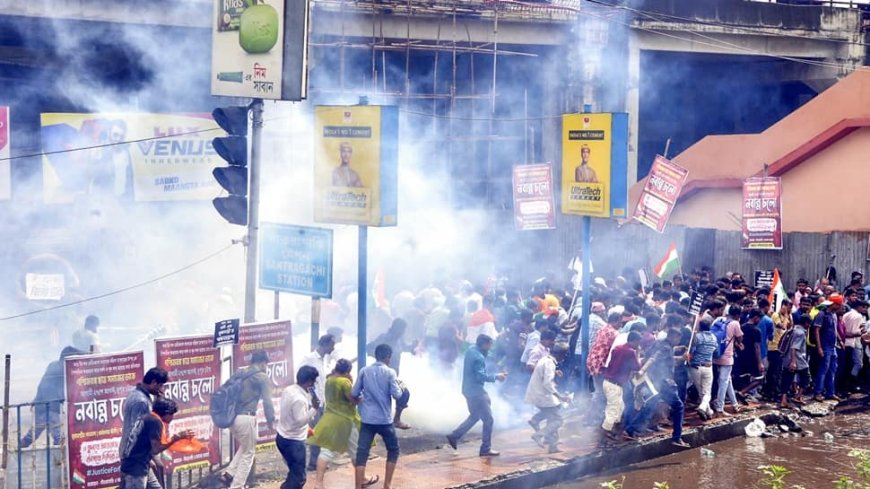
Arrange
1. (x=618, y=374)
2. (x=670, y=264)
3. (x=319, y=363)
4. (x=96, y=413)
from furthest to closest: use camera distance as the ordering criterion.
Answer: (x=670, y=264) → (x=618, y=374) → (x=319, y=363) → (x=96, y=413)

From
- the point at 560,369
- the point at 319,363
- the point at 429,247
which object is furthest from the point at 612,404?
the point at 429,247

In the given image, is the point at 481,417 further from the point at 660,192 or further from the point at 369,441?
the point at 660,192

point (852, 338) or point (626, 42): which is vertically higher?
point (626, 42)

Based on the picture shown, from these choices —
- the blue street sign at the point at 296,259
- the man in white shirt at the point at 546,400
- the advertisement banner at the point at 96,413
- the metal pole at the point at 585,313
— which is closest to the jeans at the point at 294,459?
the advertisement banner at the point at 96,413

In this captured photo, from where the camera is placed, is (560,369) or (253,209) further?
(560,369)

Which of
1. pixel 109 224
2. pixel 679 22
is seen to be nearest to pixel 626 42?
pixel 679 22

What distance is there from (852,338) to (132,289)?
12.3 meters

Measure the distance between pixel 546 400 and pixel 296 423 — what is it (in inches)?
120

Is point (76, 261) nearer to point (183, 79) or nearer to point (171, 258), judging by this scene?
point (171, 258)

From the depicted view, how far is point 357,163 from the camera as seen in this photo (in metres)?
10.7

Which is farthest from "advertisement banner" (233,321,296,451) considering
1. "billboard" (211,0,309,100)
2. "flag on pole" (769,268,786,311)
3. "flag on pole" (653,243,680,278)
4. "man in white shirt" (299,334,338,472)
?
"flag on pole" (653,243,680,278)

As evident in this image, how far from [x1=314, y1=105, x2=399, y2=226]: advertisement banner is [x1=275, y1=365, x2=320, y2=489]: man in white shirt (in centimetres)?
217

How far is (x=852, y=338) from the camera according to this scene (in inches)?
561

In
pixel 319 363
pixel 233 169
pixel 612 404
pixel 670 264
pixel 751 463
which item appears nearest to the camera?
pixel 233 169
